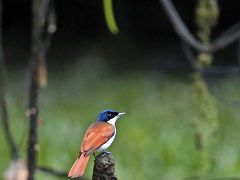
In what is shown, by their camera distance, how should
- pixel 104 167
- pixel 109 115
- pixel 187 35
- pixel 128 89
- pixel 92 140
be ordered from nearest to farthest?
1. pixel 104 167
2. pixel 92 140
3. pixel 109 115
4. pixel 187 35
5. pixel 128 89

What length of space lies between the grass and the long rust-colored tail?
417 centimetres

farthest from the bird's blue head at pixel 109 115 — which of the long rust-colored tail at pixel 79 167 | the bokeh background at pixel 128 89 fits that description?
the bokeh background at pixel 128 89

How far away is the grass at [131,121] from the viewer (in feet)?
21.7

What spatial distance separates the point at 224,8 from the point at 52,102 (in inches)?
83.5

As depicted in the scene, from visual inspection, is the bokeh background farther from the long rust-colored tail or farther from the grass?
the long rust-colored tail

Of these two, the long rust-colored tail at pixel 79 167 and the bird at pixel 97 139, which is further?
the bird at pixel 97 139

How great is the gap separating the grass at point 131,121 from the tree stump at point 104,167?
4.26 meters

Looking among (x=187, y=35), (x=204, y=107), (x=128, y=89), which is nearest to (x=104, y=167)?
(x=204, y=107)

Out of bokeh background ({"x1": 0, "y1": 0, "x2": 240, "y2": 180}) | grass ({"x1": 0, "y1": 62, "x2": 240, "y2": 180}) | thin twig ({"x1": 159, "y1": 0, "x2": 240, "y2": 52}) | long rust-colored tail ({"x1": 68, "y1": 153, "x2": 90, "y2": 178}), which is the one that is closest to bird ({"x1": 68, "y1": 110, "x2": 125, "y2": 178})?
long rust-colored tail ({"x1": 68, "y1": 153, "x2": 90, "y2": 178})

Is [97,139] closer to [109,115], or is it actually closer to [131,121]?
[109,115]

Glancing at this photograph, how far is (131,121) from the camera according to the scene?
7.42 m

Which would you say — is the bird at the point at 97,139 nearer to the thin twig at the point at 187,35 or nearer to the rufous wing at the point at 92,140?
the rufous wing at the point at 92,140

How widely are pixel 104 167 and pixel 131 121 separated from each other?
231 inches

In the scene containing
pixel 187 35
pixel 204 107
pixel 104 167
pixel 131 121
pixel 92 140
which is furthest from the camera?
pixel 131 121
